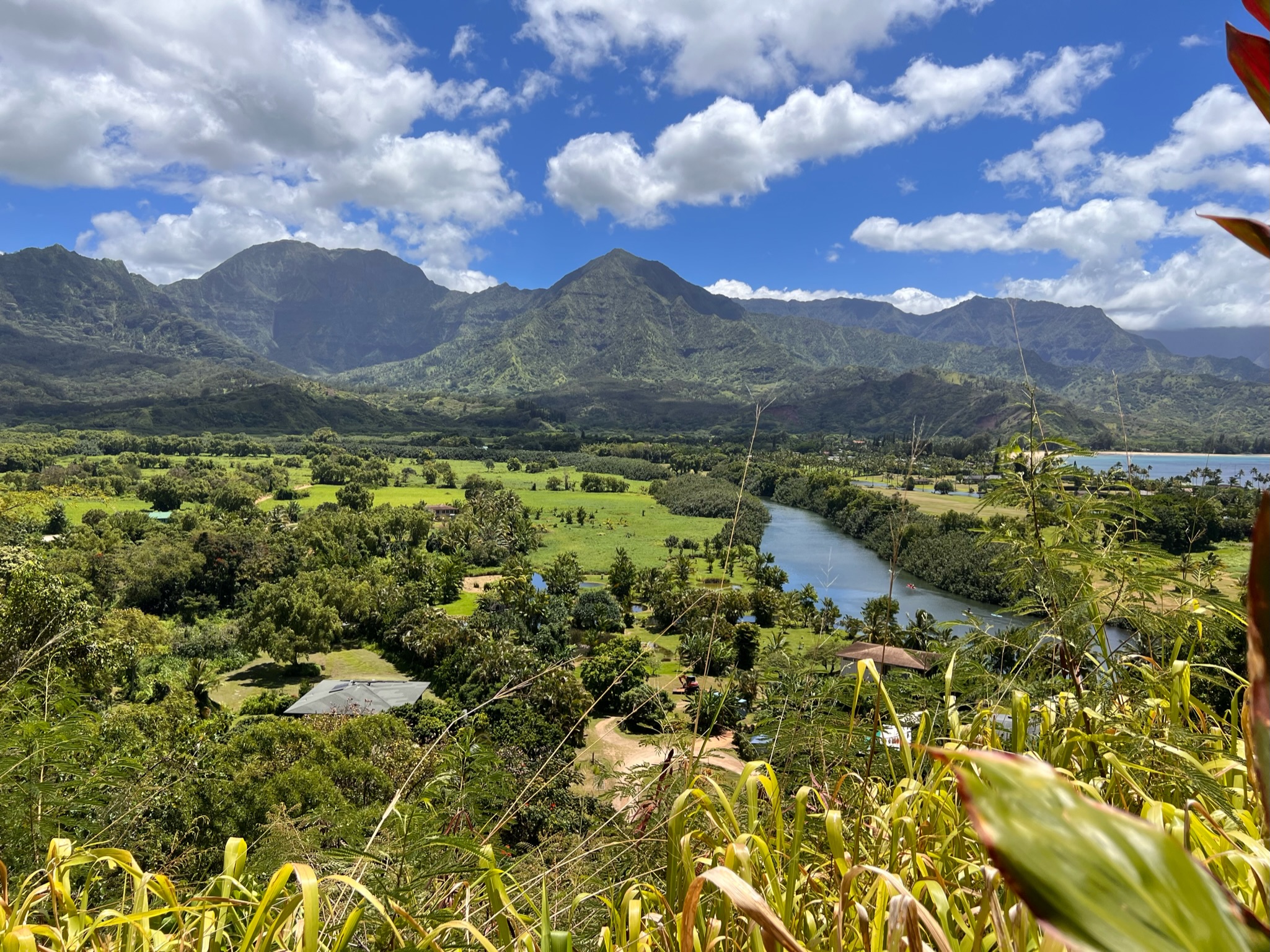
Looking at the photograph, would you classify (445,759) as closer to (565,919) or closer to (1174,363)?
(565,919)

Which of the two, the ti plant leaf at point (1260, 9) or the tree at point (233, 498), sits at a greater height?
the ti plant leaf at point (1260, 9)

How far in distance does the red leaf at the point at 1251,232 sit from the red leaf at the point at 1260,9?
120mm

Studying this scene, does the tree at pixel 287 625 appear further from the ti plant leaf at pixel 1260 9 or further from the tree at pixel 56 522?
A: the ti plant leaf at pixel 1260 9

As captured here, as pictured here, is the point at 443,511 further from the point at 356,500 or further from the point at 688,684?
the point at 688,684

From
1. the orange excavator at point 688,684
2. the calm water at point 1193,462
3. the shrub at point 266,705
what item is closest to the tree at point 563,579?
the shrub at point 266,705

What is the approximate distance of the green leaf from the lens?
1.03 feet

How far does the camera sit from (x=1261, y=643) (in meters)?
0.35

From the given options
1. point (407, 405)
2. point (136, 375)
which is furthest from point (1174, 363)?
A: point (136, 375)

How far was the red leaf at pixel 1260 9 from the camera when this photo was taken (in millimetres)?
428

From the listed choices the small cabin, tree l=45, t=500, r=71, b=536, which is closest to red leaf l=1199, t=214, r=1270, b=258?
tree l=45, t=500, r=71, b=536

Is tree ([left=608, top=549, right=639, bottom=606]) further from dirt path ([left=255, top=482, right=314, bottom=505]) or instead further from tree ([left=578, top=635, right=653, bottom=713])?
dirt path ([left=255, top=482, right=314, bottom=505])

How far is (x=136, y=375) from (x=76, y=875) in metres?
209

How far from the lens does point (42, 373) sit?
17125 centimetres

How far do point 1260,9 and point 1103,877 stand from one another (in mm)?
530
